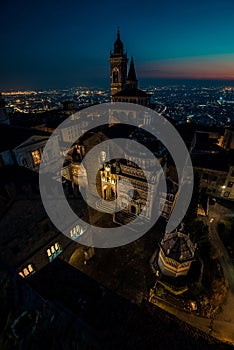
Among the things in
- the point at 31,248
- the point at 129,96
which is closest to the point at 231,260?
the point at 31,248

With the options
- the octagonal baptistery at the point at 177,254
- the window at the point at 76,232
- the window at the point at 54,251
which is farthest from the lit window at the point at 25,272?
the octagonal baptistery at the point at 177,254

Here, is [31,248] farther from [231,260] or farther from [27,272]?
[231,260]

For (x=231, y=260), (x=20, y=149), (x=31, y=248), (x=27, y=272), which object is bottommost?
(x=231, y=260)

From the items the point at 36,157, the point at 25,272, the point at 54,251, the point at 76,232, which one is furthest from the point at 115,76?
the point at 25,272

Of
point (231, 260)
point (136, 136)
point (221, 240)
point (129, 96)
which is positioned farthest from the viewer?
point (129, 96)

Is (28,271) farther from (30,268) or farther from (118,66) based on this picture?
(118,66)

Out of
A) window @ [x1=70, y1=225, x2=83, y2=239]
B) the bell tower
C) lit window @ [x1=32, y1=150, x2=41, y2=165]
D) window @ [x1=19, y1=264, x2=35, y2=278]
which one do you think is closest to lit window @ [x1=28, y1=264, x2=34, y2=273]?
window @ [x1=19, y1=264, x2=35, y2=278]

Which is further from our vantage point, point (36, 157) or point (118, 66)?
point (118, 66)

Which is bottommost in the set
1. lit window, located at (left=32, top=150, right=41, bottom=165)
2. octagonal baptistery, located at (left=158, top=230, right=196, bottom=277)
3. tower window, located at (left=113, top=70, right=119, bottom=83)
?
octagonal baptistery, located at (left=158, top=230, right=196, bottom=277)

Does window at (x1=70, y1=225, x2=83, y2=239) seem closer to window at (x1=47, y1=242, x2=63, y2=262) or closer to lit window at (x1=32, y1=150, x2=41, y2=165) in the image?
window at (x1=47, y1=242, x2=63, y2=262)
